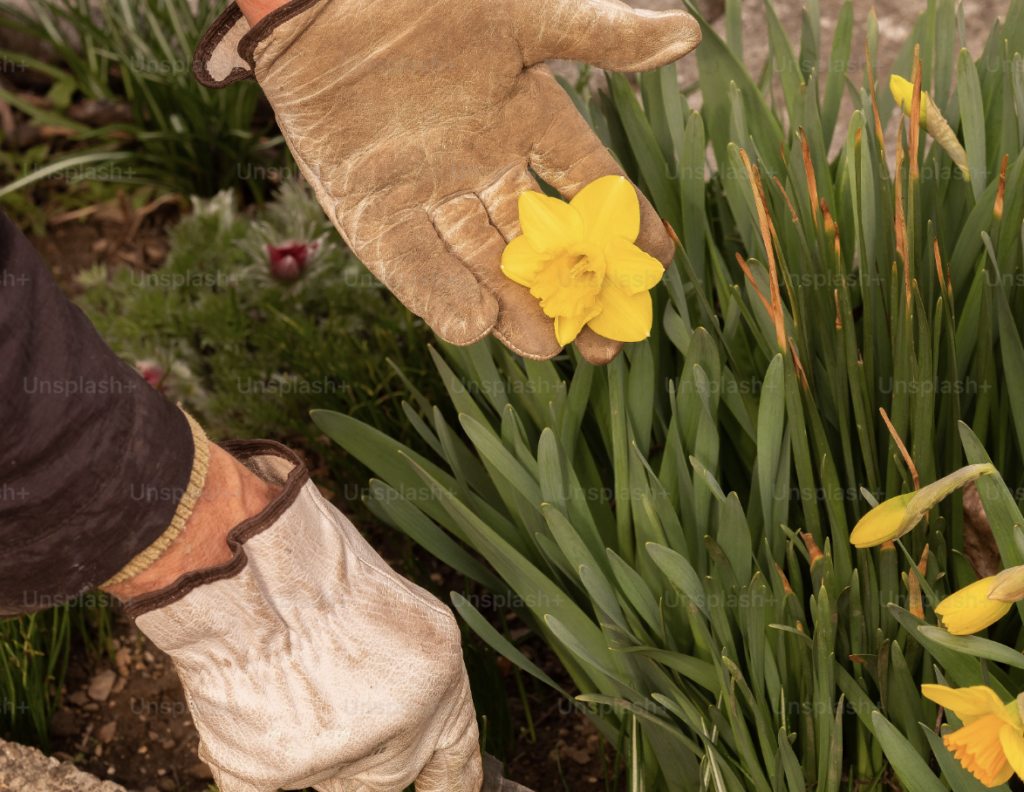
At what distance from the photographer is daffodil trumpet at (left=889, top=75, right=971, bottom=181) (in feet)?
3.32

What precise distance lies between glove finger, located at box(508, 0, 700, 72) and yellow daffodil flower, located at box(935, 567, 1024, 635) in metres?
0.68

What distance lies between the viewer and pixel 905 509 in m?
0.77

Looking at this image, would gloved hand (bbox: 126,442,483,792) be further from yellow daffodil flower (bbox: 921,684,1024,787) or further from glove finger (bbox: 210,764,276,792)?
yellow daffodil flower (bbox: 921,684,1024,787)

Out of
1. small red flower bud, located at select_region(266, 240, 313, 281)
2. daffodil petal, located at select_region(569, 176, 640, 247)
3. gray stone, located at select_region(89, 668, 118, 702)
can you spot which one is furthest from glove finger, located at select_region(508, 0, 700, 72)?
gray stone, located at select_region(89, 668, 118, 702)

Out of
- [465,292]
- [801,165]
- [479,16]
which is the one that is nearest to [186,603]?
[465,292]

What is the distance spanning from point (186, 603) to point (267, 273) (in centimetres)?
116

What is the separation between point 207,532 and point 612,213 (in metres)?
0.59

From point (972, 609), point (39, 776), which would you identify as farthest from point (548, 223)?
point (39, 776)

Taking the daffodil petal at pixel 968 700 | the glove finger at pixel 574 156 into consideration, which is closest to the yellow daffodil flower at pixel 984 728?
the daffodil petal at pixel 968 700

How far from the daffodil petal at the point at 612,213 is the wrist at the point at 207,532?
50 centimetres

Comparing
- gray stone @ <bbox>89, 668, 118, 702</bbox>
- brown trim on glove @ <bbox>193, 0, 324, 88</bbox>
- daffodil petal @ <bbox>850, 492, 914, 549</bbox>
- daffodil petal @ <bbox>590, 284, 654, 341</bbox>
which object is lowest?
gray stone @ <bbox>89, 668, 118, 702</bbox>

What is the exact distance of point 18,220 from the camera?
7.92ft

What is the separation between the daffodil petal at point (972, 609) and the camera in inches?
28.8

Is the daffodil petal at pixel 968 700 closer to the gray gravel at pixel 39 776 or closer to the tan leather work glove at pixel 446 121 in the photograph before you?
the tan leather work glove at pixel 446 121
